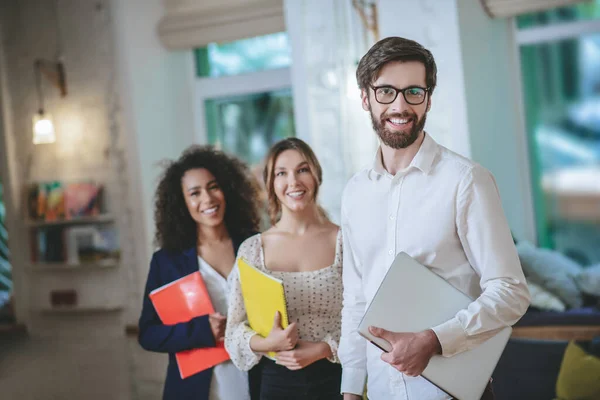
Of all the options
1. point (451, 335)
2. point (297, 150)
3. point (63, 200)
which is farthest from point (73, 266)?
point (451, 335)

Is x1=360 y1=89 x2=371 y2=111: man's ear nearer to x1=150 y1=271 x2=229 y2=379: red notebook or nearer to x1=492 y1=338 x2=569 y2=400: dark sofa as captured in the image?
x1=150 y1=271 x2=229 y2=379: red notebook

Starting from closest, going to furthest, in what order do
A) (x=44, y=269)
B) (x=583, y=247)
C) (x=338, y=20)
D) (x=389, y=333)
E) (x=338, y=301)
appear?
(x=389, y=333) → (x=338, y=301) → (x=338, y=20) → (x=583, y=247) → (x=44, y=269)

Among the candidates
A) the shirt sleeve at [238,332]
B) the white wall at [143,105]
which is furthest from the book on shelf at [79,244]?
the shirt sleeve at [238,332]

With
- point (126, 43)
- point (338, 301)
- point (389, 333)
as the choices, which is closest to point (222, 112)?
point (126, 43)

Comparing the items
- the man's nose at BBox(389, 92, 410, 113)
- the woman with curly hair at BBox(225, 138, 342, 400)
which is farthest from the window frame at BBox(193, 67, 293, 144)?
the man's nose at BBox(389, 92, 410, 113)

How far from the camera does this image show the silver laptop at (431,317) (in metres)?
1.44

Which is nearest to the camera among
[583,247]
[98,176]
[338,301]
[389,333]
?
[389,333]

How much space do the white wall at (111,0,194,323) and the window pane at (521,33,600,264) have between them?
233 centimetres

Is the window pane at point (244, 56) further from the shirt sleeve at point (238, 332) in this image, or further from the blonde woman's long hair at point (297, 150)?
the shirt sleeve at point (238, 332)

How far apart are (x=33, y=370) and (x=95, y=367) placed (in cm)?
43

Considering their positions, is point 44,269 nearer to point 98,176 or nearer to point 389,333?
point 98,176

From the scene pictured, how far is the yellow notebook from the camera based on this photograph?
1801mm

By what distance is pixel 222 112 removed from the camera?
15.1 ft

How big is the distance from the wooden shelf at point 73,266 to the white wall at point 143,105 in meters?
0.20
